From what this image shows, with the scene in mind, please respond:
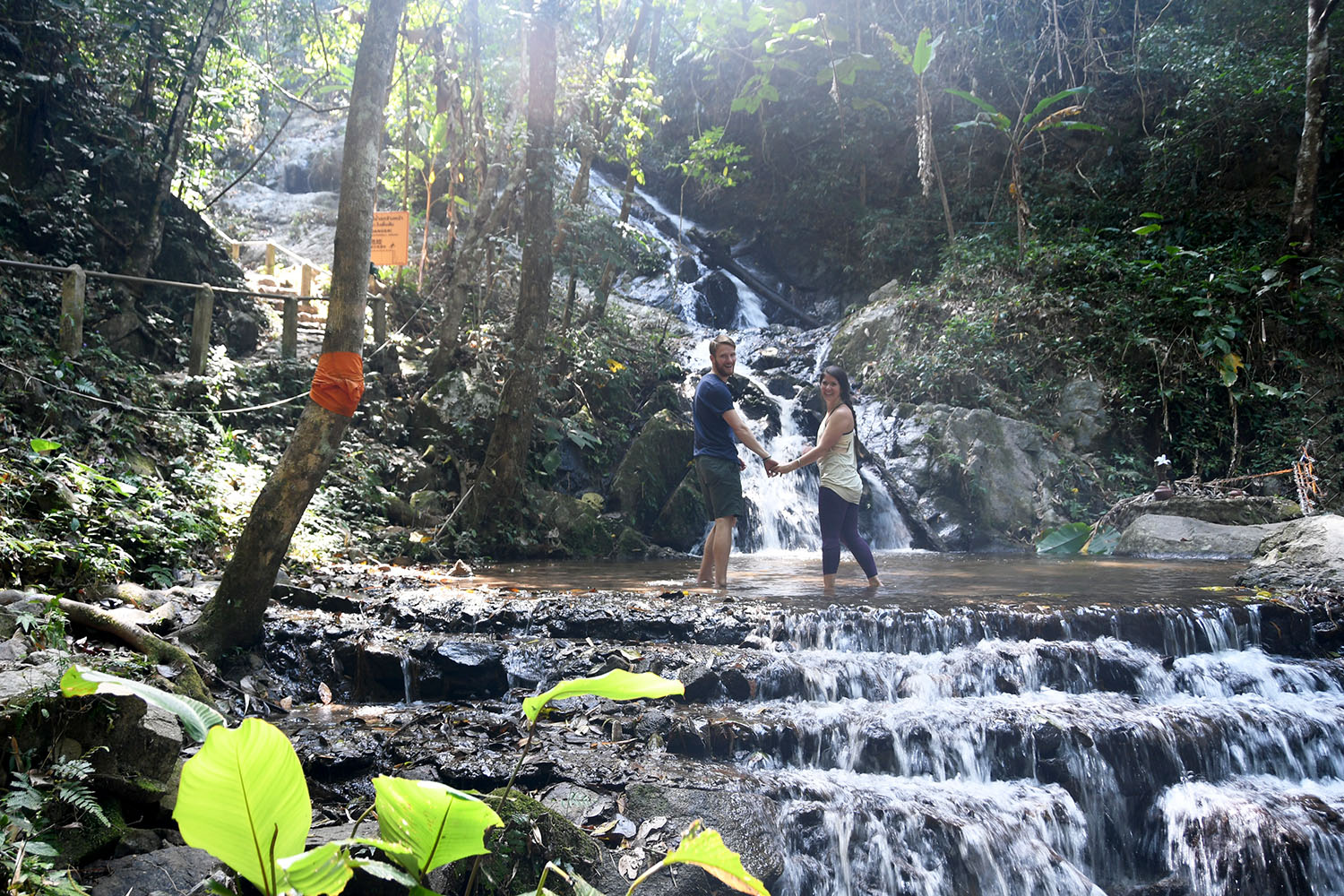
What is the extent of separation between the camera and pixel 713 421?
6.71 m

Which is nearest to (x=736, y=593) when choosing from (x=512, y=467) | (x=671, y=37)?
(x=512, y=467)

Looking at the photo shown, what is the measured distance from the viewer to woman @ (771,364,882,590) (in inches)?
259

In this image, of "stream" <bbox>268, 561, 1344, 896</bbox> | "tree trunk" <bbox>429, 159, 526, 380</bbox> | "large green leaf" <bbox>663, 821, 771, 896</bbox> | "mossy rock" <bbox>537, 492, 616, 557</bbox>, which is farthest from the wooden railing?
"large green leaf" <bbox>663, 821, 771, 896</bbox>

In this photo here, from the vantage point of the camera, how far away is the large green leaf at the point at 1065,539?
380 inches

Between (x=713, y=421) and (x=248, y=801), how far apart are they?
17.7 ft

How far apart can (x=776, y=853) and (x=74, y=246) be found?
11.3m

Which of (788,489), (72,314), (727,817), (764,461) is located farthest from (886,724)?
(72,314)

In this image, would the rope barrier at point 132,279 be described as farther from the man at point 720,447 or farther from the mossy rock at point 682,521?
the man at point 720,447

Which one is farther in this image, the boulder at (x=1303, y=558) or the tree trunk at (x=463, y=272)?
the tree trunk at (x=463, y=272)

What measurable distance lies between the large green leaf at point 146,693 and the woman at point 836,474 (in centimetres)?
519

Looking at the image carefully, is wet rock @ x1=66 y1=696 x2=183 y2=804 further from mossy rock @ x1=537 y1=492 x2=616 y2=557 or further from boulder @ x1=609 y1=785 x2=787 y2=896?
mossy rock @ x1=537 y1=492 x2=616 y2=557

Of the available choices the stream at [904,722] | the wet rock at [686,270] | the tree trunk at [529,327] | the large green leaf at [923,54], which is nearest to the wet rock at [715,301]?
the wet rock at [686,270]

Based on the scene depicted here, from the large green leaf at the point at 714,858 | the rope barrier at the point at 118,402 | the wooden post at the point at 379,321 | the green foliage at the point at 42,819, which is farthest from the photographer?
the wooden post at the point at 379,321

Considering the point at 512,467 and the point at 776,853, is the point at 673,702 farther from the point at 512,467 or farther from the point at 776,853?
the point at 512,467
